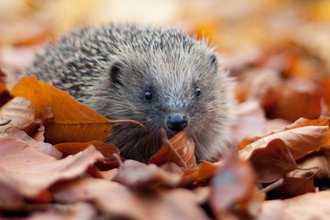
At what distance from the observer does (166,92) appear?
2879 mm

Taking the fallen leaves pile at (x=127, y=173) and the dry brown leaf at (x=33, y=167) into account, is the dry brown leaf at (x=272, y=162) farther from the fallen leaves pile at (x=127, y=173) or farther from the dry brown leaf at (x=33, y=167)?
the dry brown leaf at (x=33, y=167)

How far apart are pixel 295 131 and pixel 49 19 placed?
10.3 meters

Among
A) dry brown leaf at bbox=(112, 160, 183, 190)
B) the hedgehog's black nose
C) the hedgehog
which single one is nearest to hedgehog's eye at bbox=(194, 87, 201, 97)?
the hedgehog

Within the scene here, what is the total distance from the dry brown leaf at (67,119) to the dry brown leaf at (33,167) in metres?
0.47

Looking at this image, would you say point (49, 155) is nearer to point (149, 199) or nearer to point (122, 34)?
point (149, 199)

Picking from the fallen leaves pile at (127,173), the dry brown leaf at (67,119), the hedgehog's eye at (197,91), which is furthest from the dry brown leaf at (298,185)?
the dry brown leaf at (67,119)

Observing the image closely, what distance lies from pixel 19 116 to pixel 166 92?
49.4 inches

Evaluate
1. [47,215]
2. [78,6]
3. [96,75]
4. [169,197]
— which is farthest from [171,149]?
[78,6]

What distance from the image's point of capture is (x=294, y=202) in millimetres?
2055

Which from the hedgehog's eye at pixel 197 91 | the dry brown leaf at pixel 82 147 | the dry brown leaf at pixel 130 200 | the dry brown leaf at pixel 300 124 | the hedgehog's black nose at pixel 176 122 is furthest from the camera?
the hedgehog's eye at pixel 197 91

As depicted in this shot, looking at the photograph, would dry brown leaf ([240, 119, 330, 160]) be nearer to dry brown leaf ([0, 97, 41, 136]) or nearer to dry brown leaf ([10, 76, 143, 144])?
dry brown leaf ([10, 76, 143, 144])

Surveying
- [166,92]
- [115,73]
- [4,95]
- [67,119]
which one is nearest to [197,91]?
[166,92]

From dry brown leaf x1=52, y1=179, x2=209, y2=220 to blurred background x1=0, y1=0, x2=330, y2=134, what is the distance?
250 cm

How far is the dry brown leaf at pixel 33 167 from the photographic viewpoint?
1665 millimetres
